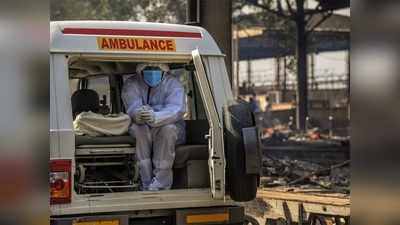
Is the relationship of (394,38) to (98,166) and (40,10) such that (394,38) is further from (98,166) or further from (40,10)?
(98,166)

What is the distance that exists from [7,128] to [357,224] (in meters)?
1.52

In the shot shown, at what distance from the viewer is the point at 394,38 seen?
Answer: 9.04ft

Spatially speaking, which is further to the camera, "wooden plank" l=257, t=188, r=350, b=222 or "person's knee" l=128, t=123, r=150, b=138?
"wooden plank" l=257, t=188, r=350, b=222

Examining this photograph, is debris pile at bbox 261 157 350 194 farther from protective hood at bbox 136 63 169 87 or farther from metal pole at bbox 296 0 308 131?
metal pole at bbox 296 0 308 131

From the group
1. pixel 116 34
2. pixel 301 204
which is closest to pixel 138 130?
pixel 116 34

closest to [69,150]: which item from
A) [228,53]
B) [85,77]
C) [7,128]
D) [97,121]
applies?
[97,121]

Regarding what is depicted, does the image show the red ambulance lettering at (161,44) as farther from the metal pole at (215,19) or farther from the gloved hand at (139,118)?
the metal pole at (215,19)

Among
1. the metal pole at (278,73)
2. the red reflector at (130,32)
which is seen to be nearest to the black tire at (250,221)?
the red reflector at (130,32)

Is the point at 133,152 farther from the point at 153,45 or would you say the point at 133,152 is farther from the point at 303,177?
the point at 303,177

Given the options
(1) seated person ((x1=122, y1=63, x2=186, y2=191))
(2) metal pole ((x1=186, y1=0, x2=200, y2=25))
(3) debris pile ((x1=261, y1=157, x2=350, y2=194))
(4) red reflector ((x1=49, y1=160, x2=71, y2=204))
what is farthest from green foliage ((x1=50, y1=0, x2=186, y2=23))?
(4) red reflector ((x1=49, y1=160, x2=71, y2=204))

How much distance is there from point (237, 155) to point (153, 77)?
1.18 m

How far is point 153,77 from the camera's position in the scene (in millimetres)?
6582

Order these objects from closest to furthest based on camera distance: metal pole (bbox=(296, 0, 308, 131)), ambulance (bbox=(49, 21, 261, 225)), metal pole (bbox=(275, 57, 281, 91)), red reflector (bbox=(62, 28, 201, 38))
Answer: ambulance (bbox=(49, 21, 261, 225)) < red reflector (bbox=(62, 28, 201, 38)) < metal pole (bbox=(296, 0, 308, 131)) < metal pole (bbox=(275, 57, 281, 91))

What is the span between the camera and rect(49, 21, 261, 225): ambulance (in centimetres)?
575
